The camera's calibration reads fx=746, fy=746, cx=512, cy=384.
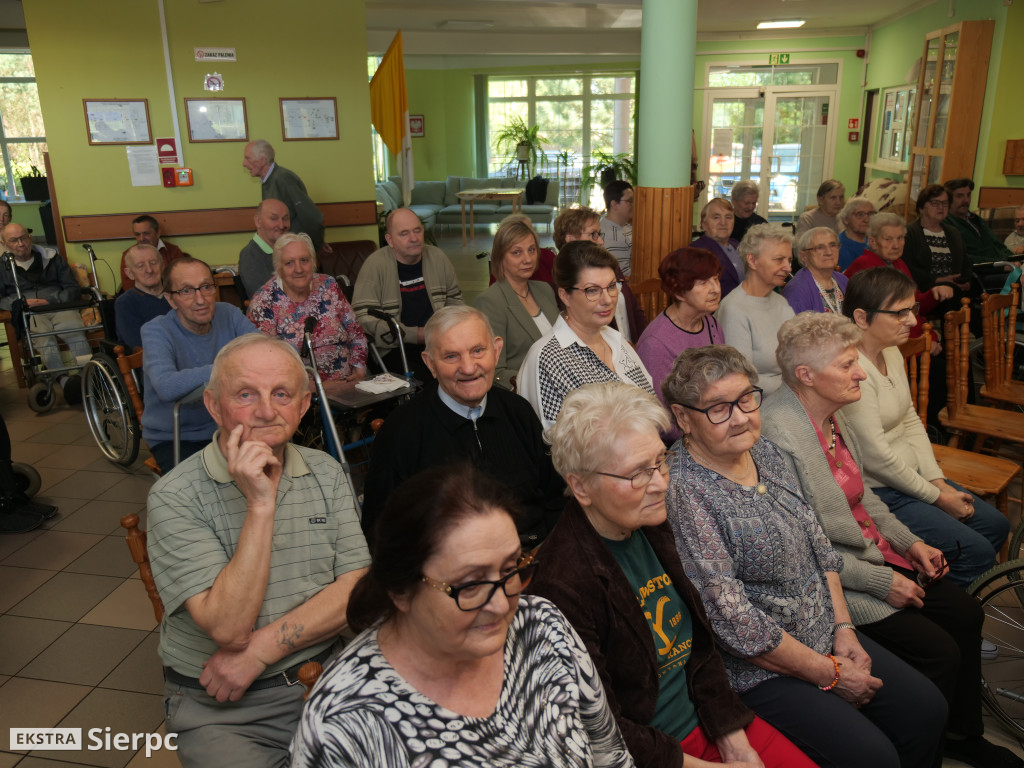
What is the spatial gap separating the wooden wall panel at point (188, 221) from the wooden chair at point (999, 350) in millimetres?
4982

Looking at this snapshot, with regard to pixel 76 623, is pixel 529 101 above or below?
above

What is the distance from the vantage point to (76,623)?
2.86 metres

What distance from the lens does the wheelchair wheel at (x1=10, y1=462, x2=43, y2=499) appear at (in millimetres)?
3799

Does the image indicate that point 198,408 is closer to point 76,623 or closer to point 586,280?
point 76,623

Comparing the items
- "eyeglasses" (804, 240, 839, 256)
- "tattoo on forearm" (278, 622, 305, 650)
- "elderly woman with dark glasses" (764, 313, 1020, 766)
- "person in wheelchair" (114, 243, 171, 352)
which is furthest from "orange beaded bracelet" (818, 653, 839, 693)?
"person in wheelchair" (114, 243, 171, 352)

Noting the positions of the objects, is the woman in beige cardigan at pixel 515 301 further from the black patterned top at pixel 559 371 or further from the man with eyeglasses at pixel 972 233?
the man with eyeglasses at pixel 972 233

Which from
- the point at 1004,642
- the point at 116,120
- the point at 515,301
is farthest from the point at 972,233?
the point at 116,120

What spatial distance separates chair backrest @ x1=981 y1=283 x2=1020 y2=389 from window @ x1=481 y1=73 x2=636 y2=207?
12.3 meters

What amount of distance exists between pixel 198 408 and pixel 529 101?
13970mm

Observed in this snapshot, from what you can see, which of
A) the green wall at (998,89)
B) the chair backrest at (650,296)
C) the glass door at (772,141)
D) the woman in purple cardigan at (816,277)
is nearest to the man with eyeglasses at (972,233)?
the green wall at (998,89)

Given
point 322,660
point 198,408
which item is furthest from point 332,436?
point 322,660

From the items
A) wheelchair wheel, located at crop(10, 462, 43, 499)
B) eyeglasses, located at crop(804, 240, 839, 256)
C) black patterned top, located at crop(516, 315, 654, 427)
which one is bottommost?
wheelchair wheel, located at crop(10, 462, 43, 499)

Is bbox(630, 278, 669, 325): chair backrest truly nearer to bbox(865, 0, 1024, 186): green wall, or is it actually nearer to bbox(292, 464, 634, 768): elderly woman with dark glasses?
bbox(292, 464, 634, 768): elderly woman with dark glasses

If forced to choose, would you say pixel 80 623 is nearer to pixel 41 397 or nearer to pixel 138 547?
pixel 138 547
